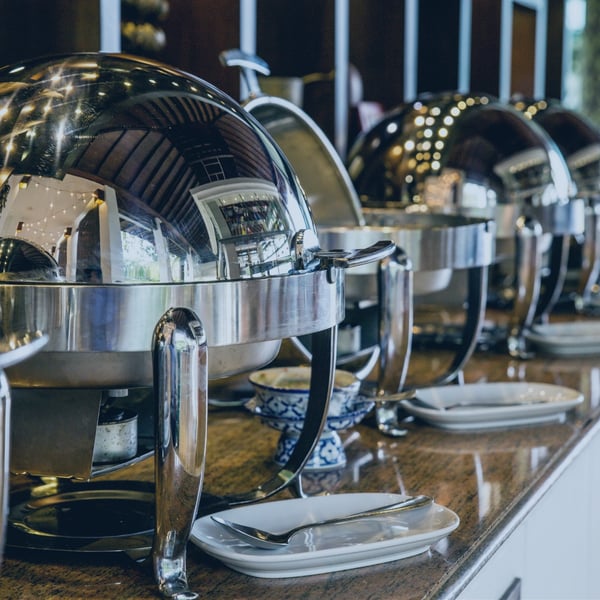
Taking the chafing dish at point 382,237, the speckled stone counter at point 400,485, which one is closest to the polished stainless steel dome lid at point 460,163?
the chafing dish at point 382,237

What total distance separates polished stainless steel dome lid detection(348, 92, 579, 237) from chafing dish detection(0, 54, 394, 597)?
2.55ft

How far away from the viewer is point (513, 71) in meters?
3.35

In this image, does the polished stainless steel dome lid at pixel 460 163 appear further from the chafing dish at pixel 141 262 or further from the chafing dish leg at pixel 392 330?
the chafing dish at pixel 141 262

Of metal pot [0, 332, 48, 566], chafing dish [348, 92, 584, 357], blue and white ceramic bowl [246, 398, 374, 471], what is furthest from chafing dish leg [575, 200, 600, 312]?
metal pot [0, 332, 48, 566]

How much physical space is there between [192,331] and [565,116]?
171 cm

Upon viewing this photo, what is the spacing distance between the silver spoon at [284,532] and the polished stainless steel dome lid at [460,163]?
0.77 m

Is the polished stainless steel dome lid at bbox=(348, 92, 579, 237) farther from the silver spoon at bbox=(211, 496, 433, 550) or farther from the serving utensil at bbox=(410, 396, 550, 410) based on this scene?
the silver spoon at bbox=(211, 496, 433, 550)

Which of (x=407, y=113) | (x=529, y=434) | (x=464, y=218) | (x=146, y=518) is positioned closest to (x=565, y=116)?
(x=407, y=113)

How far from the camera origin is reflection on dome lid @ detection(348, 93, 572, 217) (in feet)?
5.13

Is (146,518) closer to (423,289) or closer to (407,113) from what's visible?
(423,289)

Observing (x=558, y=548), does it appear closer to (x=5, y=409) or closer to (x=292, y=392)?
(x=292, y=392)

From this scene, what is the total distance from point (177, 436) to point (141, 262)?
11 cm

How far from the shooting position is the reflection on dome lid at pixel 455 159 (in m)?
1.56

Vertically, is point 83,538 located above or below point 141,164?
below
